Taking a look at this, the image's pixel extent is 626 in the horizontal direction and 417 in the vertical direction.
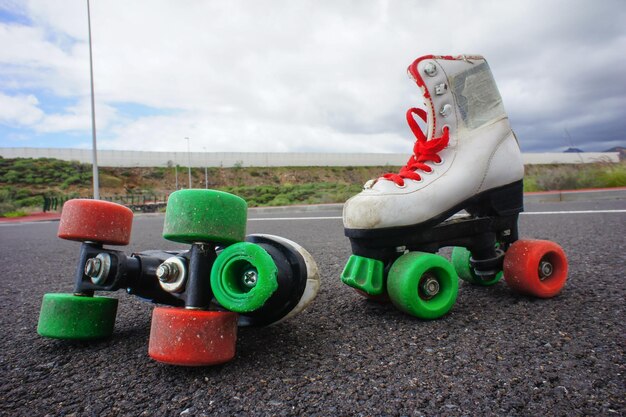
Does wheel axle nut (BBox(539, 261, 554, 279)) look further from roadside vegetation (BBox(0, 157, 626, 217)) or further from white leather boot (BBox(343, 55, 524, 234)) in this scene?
roadside vegetation (BBox(0, 157, 626, 217))

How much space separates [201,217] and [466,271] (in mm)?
1045

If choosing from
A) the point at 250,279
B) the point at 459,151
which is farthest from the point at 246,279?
the point at 459,151

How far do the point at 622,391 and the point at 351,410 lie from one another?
Result: 47 centimetres

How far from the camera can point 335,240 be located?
3.16 m

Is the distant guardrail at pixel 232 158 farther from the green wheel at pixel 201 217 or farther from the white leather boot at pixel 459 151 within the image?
the green wheel at pixel 201 217

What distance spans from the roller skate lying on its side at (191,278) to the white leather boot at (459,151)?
1.23ft

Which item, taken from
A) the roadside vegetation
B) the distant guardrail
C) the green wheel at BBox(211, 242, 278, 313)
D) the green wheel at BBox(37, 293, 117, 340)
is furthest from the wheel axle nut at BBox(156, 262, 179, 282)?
the distant guardrail

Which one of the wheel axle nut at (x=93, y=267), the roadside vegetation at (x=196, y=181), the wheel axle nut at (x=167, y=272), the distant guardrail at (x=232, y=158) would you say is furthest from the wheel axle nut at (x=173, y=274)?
the distant guardrail at (x=232, y=158)

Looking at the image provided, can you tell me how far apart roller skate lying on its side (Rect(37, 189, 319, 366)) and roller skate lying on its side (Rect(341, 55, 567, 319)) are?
10.0 inches

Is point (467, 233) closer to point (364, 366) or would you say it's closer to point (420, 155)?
point (420, 155)

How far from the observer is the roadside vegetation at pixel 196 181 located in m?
11.1

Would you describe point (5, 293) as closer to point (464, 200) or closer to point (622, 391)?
point (464, 200)

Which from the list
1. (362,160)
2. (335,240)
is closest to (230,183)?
(362,160)

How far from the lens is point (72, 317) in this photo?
3.36ft
